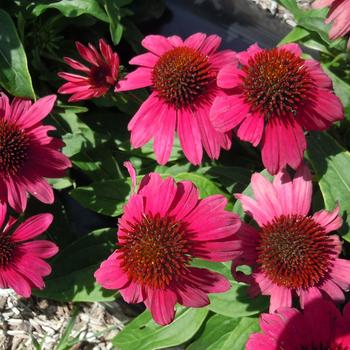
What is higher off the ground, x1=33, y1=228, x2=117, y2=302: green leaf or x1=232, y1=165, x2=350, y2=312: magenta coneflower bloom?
x1=232, y1=165, x2=350, y2=312: magenta coneflower bloom

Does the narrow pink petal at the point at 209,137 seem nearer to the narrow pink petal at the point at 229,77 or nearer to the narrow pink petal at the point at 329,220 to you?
the narrow pink petal at the point at 229,77

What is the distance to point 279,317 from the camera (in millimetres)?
1031

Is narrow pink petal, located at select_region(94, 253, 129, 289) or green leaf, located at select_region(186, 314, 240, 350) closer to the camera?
narrow pink petal, located at select_region(94, 253, 129, 289)

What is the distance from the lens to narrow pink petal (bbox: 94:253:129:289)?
1017mm

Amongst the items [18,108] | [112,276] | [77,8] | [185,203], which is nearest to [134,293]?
[112,276]

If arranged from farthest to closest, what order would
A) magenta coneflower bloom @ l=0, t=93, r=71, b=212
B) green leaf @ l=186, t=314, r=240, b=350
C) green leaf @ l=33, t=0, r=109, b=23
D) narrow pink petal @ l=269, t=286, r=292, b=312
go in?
1. green leaf @ l=33, t=0, r=109, b=23
2. green leaf @ l=186, t=314, r=240, b=350
3. magenta coneflower bloom @ l=0, t=93, r=71, b=212
4. narrow pink petal @ l=269, t=286, r=292, b=312

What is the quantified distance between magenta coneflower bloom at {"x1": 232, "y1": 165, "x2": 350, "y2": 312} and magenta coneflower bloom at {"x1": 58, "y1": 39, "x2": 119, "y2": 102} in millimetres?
390

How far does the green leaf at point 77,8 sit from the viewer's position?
148 centimetres

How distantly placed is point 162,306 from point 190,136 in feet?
1.19

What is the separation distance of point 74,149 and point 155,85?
356mm

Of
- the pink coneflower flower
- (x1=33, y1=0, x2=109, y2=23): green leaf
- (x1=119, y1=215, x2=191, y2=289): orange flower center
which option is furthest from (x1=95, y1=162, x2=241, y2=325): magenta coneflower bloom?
(x1=33, y1=0, x2=109, y2=23): green leaf

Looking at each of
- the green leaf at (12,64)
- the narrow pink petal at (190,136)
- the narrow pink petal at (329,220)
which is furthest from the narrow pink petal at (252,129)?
the green leaf at (12,64)

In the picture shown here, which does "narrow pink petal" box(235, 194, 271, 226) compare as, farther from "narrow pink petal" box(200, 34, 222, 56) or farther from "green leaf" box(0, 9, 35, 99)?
"green leaf" box(0, 9, 35, 99)

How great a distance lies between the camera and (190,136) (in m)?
1.18
